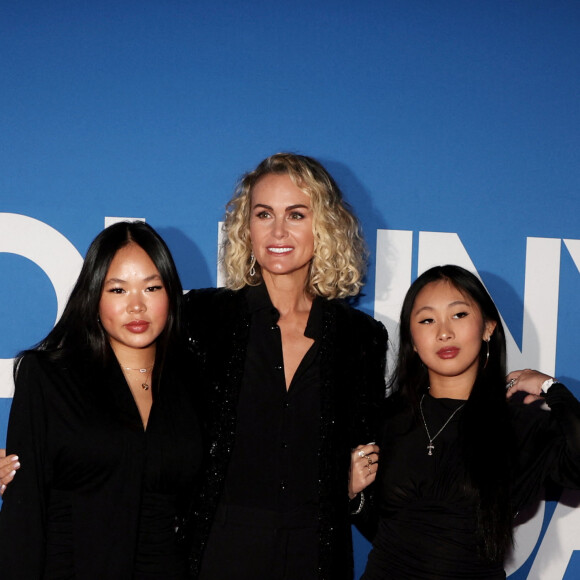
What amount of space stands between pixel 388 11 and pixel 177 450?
2.17 m

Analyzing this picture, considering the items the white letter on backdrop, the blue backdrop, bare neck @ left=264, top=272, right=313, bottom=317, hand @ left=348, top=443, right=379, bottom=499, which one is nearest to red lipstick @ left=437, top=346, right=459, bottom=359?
hand @ left=348, top=443, right=379, bottom=499

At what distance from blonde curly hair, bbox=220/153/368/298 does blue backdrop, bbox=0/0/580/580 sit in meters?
0.37

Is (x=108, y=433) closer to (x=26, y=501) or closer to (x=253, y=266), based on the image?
(x=26, y=501)

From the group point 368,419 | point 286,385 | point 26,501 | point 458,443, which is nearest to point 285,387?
point 286,385

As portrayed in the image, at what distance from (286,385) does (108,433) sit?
62 cm

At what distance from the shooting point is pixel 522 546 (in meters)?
3.23

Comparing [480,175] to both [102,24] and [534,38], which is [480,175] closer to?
[534,38]

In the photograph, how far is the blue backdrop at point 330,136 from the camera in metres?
2.93

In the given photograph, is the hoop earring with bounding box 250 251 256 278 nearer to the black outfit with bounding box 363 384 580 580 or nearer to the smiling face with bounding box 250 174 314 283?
the smiling face with bounding box 250 174 314 283

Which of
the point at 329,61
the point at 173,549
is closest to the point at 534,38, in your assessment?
the point at 329,61

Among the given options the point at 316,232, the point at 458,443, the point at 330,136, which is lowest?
the point at 458,443

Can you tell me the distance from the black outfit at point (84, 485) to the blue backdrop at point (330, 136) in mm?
981

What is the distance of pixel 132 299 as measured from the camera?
7.16 ft

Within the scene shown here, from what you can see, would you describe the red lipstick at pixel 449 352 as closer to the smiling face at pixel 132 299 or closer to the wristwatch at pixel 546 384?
the wristwatch at pixel 546 384
